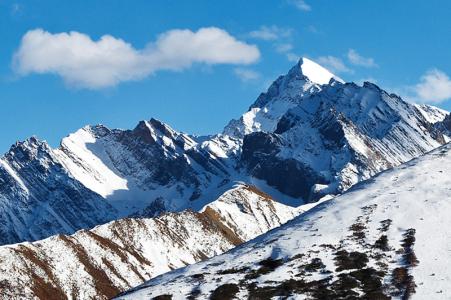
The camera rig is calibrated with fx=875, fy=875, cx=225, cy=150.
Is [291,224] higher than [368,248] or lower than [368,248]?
higher

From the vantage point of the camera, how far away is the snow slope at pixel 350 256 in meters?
87.3

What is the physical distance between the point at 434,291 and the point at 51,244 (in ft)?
420

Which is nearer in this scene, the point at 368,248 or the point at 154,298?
the point at 154,298

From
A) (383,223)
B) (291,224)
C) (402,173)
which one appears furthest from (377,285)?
(402,173)

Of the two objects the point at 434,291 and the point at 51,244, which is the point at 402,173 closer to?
the point at 434,291

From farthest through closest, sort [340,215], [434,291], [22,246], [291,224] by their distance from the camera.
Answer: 1. [22,246]
2. [291,224]
3. [340,215]
4. [434,291]

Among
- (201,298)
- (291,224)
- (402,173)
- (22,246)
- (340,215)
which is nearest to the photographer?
(201,298)

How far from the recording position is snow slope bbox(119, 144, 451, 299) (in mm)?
87312

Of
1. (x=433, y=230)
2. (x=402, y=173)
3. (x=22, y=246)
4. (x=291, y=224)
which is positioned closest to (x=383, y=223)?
(x=433, y=230)

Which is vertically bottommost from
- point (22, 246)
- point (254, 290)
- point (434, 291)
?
point (434, 291)

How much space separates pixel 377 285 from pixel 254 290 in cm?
1264

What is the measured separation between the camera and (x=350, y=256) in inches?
3834

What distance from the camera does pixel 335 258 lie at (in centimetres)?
9738

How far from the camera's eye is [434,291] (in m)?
81.9
